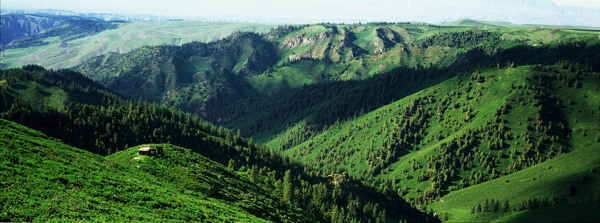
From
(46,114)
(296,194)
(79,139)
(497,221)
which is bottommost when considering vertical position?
(497,221)

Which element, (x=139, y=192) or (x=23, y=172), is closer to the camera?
(x=23, y=172)

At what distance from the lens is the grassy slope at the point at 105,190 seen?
56.4 meters

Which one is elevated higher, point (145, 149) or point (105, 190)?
point (105, 190)

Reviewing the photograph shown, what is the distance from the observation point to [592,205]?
562ft

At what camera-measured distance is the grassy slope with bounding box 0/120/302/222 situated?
56.4 m

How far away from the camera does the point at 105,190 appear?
240 feet

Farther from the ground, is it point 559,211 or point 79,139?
point 79,139

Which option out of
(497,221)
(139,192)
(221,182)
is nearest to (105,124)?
(221,182)

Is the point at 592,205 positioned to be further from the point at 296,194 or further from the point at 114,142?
the point at 114,142

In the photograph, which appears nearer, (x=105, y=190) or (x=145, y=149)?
(x=105, y=190)

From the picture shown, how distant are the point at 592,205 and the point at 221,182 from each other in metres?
195

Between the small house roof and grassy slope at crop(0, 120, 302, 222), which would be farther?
the small house roof

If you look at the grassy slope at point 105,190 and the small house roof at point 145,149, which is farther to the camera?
the small house roof at point 145,149

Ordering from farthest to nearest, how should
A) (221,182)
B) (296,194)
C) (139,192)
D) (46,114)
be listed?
(46,114) < (296,194) < (221,182) < (139,192)
